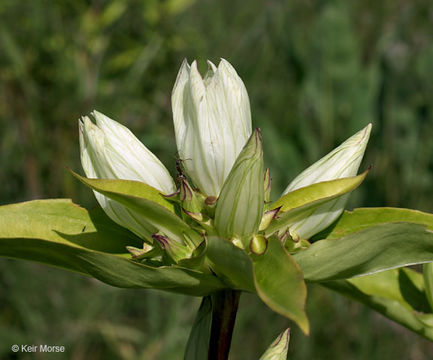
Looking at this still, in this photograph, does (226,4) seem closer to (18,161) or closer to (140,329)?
(18,161)

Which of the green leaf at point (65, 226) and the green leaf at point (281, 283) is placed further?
the green leaf at point (65, 226)

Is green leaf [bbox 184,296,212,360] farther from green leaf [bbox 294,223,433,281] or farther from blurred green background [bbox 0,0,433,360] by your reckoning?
blurred green background [bbox 0,0,433,360]

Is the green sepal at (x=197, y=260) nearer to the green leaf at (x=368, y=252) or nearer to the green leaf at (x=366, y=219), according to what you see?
the green leaf at (x=368, y=252)

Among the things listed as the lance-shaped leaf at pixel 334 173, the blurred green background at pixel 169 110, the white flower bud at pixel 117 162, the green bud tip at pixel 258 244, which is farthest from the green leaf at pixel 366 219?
the blurred green background at pixel 169 110

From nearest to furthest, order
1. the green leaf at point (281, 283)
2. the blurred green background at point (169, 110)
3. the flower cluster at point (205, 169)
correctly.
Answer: the green leaf at point (281, 283) → the flower cluster at point (205, 169) → the blurred green background at point (169, 110)

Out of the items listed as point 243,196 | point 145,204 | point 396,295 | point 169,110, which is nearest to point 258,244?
point 243,196

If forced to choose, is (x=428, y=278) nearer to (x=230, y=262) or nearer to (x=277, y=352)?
(x=277, y=352)

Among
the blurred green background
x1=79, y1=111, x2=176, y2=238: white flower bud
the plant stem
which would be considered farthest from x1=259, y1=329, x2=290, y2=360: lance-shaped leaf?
the blurred green background
